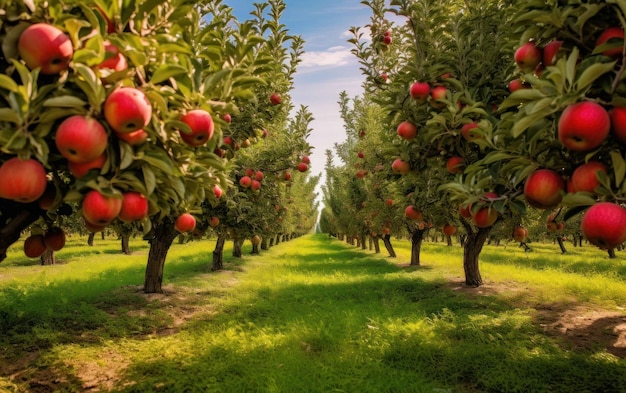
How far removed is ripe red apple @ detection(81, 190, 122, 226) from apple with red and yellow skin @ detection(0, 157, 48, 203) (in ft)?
0.94

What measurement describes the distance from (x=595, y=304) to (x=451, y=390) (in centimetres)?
744

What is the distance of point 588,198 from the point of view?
2604mm

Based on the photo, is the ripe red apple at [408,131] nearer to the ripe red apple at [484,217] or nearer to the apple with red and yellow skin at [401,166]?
the apple with red and yellow skin at [401,166]

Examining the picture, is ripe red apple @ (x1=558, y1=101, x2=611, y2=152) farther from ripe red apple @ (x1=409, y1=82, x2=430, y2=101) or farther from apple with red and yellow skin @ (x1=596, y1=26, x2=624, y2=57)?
ripe red apple @ (x1=409, y1=82, x2=430, y2=101)

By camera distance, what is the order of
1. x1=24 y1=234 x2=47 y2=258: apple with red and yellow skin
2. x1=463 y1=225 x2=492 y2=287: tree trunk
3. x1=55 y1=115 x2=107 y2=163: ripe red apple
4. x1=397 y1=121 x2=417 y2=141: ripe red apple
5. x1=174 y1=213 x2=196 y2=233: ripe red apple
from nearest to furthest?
x1=55 y1=115 x2=107 y2=163: ripe red apple < x1=24 y1=234 x2=47 y2=258: apple with red and yellow skin < x1=174 y1=213 x2=196 y2=233: ripe red apple < x1=397 y1=121 x2=417 y2=141: ripe red apple < x1=463 y1=225 x2=492 y2=287: tree trunk

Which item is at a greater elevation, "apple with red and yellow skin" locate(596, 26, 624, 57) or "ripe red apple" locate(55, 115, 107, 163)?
A: "apple with red and yellow skin" locate(596, 26, 624, 57)

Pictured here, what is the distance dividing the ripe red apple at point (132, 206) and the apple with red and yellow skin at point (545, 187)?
306 cm

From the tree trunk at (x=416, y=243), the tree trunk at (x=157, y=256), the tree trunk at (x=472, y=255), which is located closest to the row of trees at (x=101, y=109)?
the tree trunk at (x=157, y=256)

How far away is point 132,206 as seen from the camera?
2576 millimetres

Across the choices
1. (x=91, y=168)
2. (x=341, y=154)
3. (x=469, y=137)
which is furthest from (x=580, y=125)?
(x=341, y=154)

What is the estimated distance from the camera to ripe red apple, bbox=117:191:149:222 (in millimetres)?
2562

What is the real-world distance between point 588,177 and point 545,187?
1.08 feet

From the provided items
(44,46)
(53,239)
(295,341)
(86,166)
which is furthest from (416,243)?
(44,46)

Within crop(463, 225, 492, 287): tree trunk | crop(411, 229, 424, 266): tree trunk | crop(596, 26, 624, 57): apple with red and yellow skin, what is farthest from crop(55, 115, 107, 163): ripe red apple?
crop(411, 229, 424, 266): tree trunk
